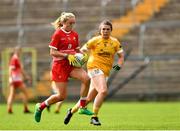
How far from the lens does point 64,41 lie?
1587cm

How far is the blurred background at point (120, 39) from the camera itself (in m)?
32.9

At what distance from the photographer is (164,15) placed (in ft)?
116

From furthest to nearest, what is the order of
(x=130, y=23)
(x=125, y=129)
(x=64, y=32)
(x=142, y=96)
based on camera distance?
(x=130, y=23) < (x=142, y=96) < (x=64, y=32) < (x=125, y=129)

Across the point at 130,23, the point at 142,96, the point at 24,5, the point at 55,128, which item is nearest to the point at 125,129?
the point at 55,128

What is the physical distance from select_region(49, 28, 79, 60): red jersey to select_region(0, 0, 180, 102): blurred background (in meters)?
16.8

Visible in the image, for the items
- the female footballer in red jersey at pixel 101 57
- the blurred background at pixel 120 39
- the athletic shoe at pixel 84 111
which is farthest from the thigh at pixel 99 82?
the blurred background at pixel 120 39

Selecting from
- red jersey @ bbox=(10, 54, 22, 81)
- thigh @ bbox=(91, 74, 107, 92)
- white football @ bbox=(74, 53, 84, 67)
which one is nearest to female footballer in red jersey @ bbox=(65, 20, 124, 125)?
thigh @ bbox=(91, 74, 107, 92)

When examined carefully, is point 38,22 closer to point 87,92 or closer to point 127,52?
point 127,52

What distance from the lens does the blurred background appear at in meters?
32.9

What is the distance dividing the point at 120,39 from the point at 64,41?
19293 mm

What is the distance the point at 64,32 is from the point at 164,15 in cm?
1983

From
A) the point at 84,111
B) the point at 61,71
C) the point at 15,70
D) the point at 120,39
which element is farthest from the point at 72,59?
the point at 120,39

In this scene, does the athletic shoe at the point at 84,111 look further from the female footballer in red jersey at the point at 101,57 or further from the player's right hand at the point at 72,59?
the player's right hand at the point at 72,59

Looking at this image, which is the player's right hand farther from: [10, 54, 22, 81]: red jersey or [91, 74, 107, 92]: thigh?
[10, 54, 22, 81]: red jersey
